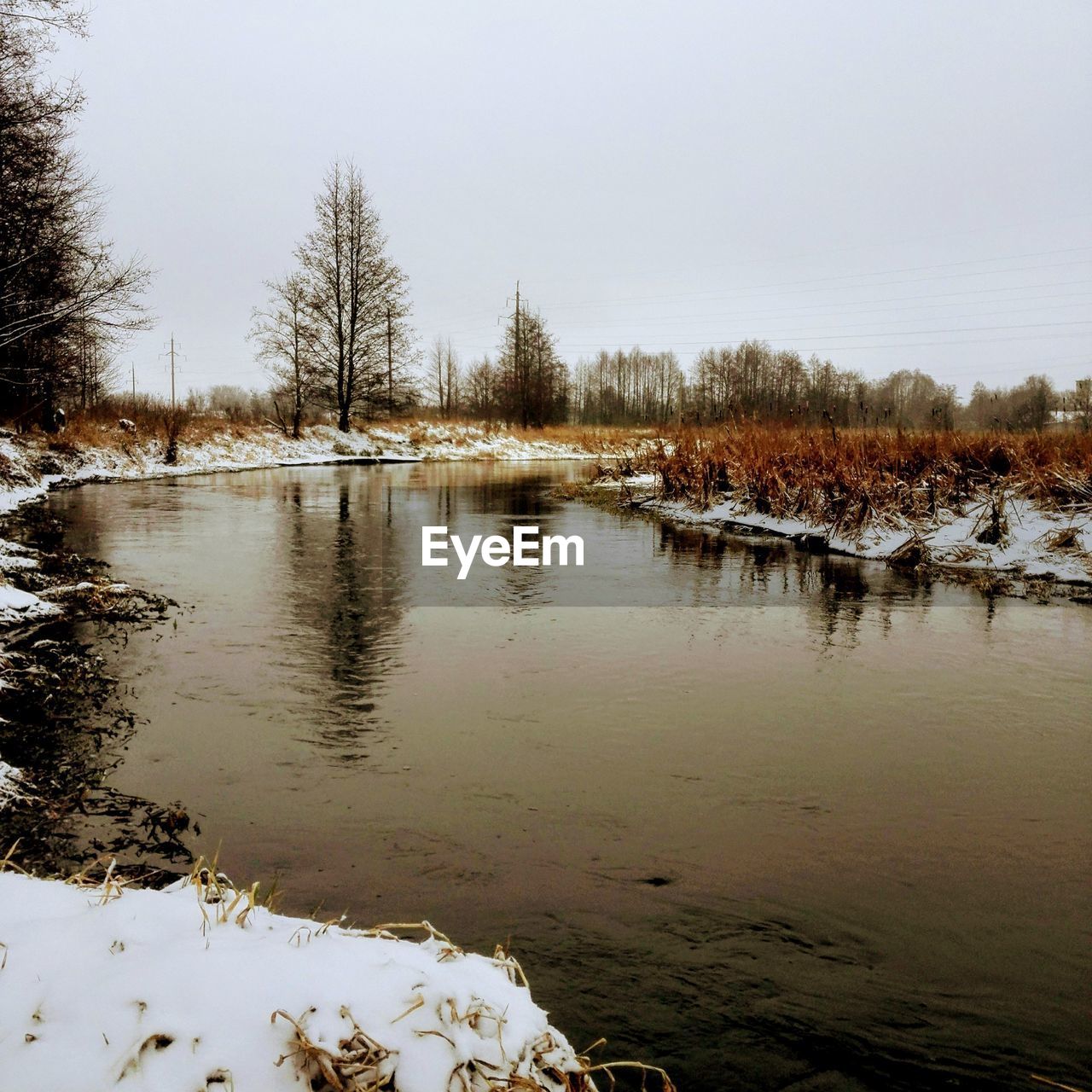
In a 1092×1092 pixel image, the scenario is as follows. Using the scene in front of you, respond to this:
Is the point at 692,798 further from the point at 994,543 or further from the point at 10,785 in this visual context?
the point at 994,543

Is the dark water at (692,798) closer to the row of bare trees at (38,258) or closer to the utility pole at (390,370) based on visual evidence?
the row of bare trees at (38,258)

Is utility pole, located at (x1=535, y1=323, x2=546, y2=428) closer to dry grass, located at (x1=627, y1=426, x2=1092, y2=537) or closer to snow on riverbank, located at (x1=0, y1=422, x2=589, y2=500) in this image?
snow on riverbank, located at (x1=0, y1=422, x2=589, y2=500)

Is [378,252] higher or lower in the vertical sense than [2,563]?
higher

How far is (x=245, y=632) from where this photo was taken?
7.10m

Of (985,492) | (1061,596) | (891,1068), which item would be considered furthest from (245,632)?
(985,492)

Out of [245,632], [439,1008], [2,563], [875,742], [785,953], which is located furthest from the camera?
[2,563]

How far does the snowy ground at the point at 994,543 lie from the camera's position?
10.6 metres

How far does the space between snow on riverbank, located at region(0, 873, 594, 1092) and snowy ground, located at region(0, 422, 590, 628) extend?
5597 mm

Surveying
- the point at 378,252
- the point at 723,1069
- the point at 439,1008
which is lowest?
the point at 723,1069

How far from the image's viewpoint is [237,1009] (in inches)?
70.4

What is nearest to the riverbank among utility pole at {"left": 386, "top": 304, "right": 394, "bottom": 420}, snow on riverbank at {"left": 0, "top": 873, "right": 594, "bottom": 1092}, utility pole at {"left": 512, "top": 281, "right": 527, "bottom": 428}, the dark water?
the dark water

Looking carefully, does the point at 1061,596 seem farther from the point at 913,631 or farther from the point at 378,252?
the point at 378,252

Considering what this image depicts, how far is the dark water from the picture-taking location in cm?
266

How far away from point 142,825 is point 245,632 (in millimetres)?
3555
